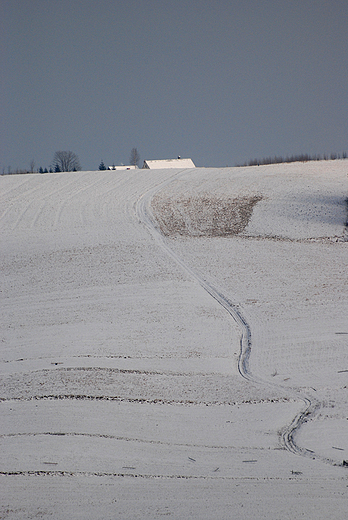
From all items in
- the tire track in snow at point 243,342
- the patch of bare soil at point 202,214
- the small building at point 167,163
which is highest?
the small building at point 167,163

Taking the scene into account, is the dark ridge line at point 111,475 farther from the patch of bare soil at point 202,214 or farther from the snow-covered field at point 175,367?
the patch of bare soil at point 202,214

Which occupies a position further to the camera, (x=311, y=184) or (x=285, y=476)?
(x=311, y=184)

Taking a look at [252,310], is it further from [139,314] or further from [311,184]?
[311,184]

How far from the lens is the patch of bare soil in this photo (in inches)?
1107

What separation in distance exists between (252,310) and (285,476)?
30.2ft

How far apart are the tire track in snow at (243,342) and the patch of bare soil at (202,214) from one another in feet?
2.78

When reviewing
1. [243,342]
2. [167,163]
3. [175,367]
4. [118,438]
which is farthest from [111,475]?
[167,163]

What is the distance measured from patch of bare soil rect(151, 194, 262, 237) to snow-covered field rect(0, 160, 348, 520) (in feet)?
0.76

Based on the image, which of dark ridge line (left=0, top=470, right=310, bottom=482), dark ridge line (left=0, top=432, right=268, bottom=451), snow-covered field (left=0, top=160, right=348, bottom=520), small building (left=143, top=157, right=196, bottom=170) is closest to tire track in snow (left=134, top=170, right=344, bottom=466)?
snow-covered field (left=0, top=160, right=348, bottom=520)

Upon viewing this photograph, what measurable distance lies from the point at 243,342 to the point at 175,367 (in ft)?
9.29

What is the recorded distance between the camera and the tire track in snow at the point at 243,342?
909 centimetres

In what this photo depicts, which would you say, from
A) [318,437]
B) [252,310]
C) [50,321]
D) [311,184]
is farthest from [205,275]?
[311,184]

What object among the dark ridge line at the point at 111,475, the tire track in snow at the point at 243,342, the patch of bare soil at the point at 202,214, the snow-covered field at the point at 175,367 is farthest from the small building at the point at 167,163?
the dark ridge line at the point at 111,475

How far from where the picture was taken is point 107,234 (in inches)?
1052
